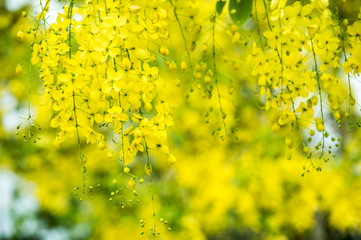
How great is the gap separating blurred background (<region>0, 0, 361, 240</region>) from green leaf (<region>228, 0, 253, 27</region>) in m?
2.62

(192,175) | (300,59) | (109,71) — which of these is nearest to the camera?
(109,71)

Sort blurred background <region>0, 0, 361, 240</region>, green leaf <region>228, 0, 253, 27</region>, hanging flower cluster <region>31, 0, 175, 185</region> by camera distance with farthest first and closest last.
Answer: blurred background <region>0, 0, 361, 240</region> < green leaf <region>228, 0, 253, 27</region> < hanging flower cluster <region>31, 0, 175, 185</region>

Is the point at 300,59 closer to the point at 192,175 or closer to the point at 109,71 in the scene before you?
the point at 109,71

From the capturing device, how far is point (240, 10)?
3.68ft

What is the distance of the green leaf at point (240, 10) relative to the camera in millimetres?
1115

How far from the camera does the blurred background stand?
398cm

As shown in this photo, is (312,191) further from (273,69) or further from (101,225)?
(273,69)

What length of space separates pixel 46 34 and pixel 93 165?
136 inches

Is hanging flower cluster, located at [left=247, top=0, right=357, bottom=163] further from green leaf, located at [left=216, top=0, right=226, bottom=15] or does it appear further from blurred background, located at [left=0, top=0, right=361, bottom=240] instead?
blurred background, located at [left=0, top=0, right=361, bottom=240]

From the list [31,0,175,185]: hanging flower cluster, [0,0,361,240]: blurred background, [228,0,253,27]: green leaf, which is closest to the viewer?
[31,0,175,185]: hanging flower cluster

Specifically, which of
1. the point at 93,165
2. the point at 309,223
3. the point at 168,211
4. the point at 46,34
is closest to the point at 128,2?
the point at 46,34

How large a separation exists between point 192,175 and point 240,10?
3.39 meters

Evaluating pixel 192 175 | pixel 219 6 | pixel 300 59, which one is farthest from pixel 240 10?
pixel 192 175

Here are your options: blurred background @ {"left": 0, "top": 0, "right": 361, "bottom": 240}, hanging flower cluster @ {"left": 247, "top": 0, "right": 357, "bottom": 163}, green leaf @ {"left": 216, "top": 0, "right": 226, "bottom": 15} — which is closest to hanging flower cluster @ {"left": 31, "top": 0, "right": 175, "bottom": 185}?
green leaf @ {"left": 216, "top": 0, "right": 226, "bottom": 15}
